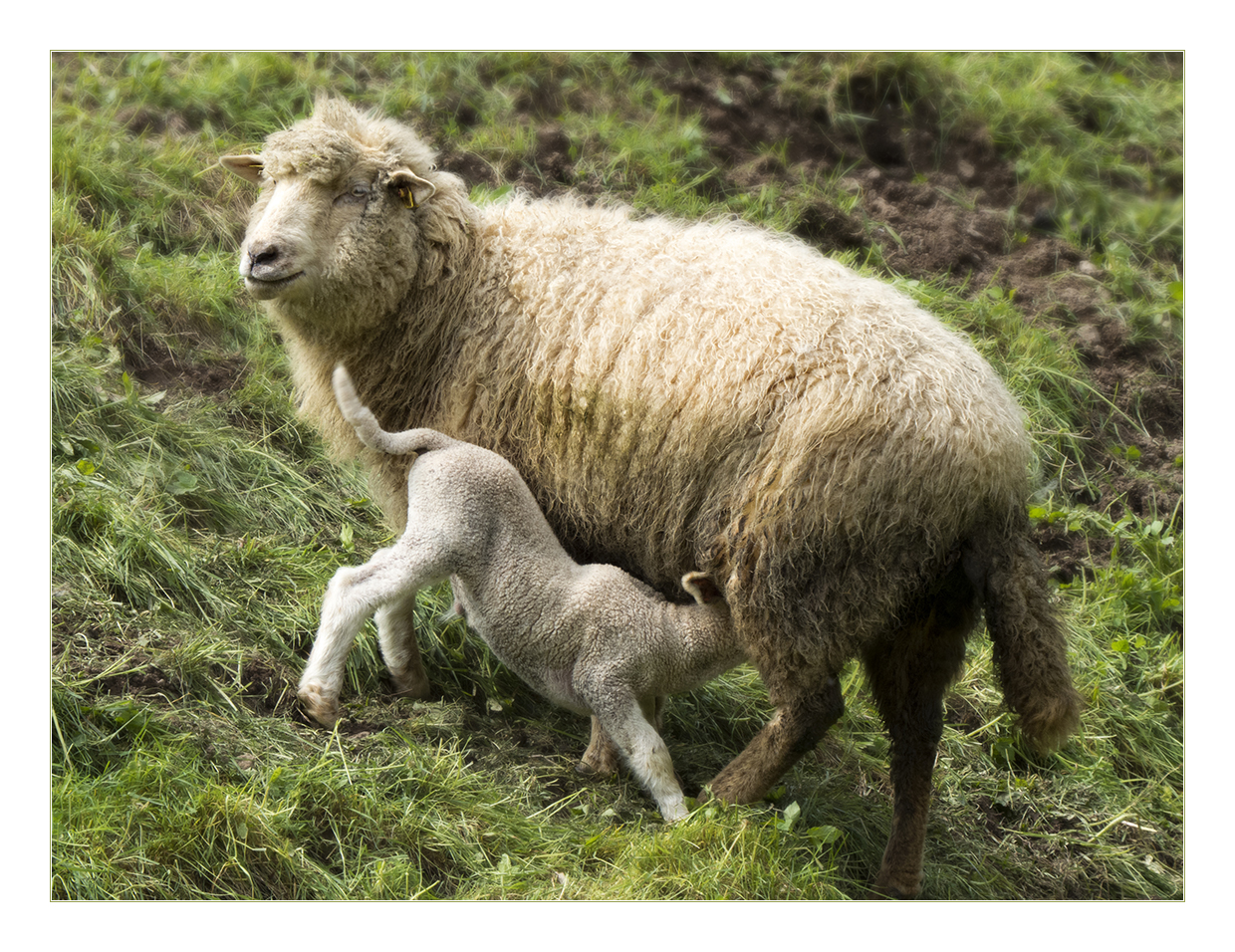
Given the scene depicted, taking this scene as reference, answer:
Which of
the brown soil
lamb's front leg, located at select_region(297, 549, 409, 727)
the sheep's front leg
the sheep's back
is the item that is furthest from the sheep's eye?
the brown soil

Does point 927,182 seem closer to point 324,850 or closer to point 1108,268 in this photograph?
point 1108,268

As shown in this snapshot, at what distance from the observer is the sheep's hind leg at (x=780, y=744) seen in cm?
364

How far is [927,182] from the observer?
628 centimetres

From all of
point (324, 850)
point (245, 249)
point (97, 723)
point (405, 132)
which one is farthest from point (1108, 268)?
point (97, 723)

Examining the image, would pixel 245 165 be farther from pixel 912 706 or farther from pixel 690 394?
pixel 912 706

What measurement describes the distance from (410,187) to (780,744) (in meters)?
2.15

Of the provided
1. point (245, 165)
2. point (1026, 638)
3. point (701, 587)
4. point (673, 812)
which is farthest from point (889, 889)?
point (245, 165)

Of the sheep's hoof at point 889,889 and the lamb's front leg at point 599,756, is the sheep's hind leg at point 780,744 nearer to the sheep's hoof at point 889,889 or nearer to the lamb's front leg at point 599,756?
the lamb's front leg at point 599,756

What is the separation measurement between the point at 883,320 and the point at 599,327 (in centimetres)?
87

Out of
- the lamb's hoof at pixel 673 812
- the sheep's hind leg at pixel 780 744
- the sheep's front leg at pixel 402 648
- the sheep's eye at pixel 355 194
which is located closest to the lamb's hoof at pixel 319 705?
the sheep's front leg at pixel 402 648

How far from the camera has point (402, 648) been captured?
4.01 meters

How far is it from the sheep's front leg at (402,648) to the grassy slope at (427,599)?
0.08 meters

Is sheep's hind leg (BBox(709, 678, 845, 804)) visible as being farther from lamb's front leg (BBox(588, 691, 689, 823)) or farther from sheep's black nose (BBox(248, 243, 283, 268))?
sheep's black nose (BBox(248, 243, 283, 268))

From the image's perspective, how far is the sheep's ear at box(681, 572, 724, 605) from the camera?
11.6 ft
